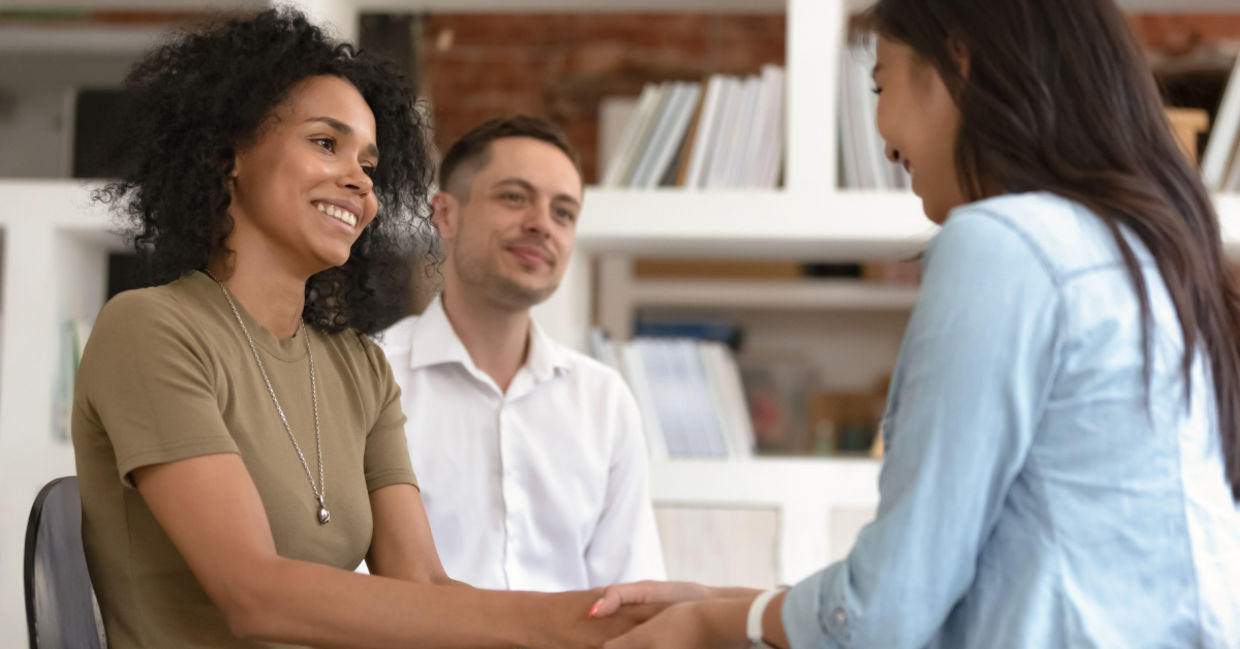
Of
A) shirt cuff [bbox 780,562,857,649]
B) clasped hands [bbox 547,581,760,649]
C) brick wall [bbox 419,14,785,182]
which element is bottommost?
clasped hands [bbox 547,581,760,649]

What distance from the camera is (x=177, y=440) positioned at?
1050 mm

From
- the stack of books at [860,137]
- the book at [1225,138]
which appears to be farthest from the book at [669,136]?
the book at [1225,138]

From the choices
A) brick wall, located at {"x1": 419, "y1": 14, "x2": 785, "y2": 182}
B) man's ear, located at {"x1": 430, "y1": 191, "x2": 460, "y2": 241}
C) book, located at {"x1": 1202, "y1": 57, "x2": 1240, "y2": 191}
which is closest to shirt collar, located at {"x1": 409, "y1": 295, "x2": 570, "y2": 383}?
man's ear, located at {"x1": 430, "y1": 191, "x2": 460, "y2": 241}

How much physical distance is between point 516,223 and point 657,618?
3.47 ft

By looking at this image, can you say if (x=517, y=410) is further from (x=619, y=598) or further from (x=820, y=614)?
(x=820, y=614)

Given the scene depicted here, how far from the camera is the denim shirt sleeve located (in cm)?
90

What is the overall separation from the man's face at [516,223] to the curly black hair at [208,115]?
0.64 meters

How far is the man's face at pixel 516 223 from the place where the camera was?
6.82ft

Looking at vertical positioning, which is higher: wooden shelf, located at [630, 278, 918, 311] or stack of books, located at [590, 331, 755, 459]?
wooden shelf, located at [630, 278, 918, 311]

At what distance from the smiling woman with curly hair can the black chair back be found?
1.1 inches

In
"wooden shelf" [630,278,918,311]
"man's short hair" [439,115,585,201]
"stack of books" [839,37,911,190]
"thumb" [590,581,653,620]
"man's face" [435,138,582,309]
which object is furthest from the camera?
"wooden shelf" [630,278,918,311]

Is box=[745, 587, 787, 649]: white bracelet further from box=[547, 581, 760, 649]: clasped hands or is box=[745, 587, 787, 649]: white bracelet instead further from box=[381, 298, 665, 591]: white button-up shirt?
box=[381, 298, 665, 591]: white button-up shirt

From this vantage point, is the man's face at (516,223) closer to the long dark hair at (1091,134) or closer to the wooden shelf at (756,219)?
the wooden shelf at (756,219)

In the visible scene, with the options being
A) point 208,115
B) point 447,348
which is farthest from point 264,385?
point 447,348
